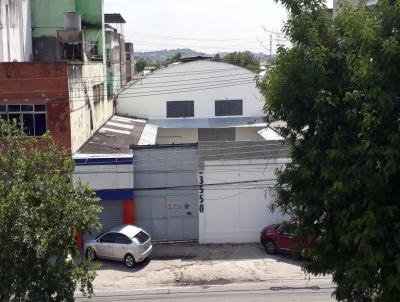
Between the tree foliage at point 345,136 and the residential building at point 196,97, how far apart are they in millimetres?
31131

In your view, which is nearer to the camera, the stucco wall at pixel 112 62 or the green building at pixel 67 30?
the green building at pixel 67 30

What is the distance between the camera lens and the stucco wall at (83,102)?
23.5 meters

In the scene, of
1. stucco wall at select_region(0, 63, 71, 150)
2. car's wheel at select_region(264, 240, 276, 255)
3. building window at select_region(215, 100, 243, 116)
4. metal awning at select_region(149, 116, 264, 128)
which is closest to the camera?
stucco wall at select_region(0, 63, 71, 150)

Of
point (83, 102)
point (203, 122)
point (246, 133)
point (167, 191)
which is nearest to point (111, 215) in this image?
point (167, 191)

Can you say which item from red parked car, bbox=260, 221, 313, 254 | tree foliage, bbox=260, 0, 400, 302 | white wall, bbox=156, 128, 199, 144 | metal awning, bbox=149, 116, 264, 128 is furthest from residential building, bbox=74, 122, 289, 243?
white wall, bbox=156, 128, 199, 144

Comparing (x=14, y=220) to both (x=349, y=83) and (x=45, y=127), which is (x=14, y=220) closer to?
(x=349, y=83)

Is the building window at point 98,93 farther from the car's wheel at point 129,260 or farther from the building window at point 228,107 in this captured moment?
the car's wheel at point 129,260

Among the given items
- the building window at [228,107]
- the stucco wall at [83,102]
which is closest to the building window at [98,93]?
the stucco wall at [83,102]

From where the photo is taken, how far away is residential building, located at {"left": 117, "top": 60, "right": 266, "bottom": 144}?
39562 mm

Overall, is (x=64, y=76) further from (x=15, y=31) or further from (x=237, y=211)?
(x=15, y=31)

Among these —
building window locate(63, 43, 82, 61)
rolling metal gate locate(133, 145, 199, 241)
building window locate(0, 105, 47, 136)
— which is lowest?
rolling metal gate locate(133, 145, 199, 241)

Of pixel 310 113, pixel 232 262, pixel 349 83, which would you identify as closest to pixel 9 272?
pixel 310 113

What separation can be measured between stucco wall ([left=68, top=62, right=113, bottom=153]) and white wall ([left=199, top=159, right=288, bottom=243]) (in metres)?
6.11

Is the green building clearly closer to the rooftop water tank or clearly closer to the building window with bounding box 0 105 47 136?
the rooftop water tank
